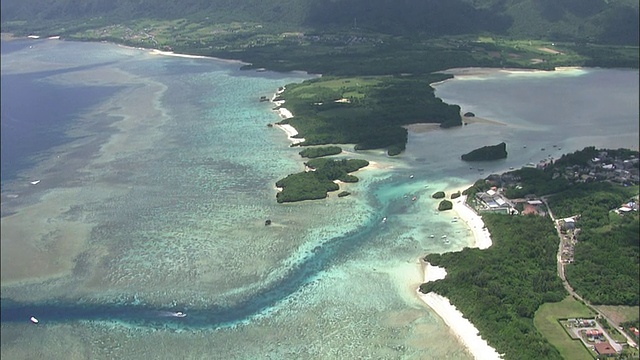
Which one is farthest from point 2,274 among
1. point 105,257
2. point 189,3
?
point 189,3

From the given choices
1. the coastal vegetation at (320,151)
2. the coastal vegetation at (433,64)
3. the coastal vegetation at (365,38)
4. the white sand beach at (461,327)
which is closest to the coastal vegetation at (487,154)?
the coastal vegetation at (433,64)

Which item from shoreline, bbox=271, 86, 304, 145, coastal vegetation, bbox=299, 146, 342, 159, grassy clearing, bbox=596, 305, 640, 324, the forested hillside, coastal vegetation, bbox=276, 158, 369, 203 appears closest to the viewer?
grassy clearing, bbox=596, 305, 640, 324

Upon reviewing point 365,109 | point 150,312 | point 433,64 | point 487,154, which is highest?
point 433,64

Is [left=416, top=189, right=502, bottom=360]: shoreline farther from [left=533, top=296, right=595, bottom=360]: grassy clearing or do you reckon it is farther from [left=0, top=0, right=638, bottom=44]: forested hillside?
[left=0, top=0, right=638, bottom=44]: forested hillside

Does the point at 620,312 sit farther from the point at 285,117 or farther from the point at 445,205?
the point at 285,117

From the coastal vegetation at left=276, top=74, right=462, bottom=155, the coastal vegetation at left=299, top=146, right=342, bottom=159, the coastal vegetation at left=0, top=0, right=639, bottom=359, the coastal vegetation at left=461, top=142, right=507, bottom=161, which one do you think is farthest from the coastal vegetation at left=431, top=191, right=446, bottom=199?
the coastal vegetation at left=299, top=146, right=342, bottom=159

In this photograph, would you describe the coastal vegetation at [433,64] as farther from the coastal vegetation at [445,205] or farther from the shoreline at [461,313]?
the coastal vegetation at [445,205]

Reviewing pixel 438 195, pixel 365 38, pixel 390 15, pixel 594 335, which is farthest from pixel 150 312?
pixel 390 15
